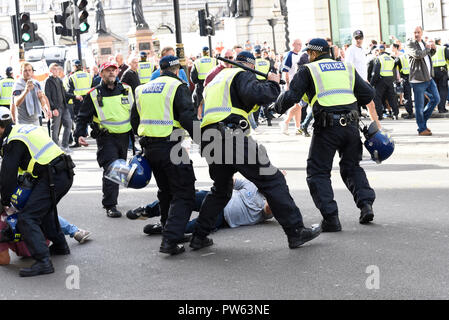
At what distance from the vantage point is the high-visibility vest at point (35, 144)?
7.35 metres

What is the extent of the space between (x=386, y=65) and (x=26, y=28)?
11241mm

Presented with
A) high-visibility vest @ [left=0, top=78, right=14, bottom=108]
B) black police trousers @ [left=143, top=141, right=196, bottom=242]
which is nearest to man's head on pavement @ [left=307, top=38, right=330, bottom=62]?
A: black police trousers @ [left=143, top=141, right=196, bottom=242]

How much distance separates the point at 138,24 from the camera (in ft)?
174

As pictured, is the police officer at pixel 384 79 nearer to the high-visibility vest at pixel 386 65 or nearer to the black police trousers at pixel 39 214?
the high-visibility vest at pixel 386 65

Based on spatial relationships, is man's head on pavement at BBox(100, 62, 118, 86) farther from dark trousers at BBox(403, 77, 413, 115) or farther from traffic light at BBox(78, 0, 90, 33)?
traffic light at BBox(78, 0, 90, 33)

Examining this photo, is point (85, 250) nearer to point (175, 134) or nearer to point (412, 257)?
point (175, 134)

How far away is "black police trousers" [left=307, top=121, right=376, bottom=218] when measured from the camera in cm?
817

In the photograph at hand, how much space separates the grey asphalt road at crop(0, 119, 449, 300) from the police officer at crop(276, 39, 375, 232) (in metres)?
0.30

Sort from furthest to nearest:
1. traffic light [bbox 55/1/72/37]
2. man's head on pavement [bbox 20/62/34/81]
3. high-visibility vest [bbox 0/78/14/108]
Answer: traffic light [bbox 55/1/72/37], high-visibility vest [bbox 0/78/14/108], man's head on pavement [bbox 20/62/34/81]

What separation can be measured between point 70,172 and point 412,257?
3002 mm

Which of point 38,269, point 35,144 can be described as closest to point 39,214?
point 38,269

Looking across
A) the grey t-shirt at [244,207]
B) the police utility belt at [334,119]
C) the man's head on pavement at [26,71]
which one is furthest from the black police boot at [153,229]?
the man's head on pavement at [26,71]

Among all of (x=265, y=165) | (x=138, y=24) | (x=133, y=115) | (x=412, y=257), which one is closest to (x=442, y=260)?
(x=412, y=257)

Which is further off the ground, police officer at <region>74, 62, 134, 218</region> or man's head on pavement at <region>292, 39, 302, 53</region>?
man's head on pavement at <region>292, 39, 302, 53</region>
